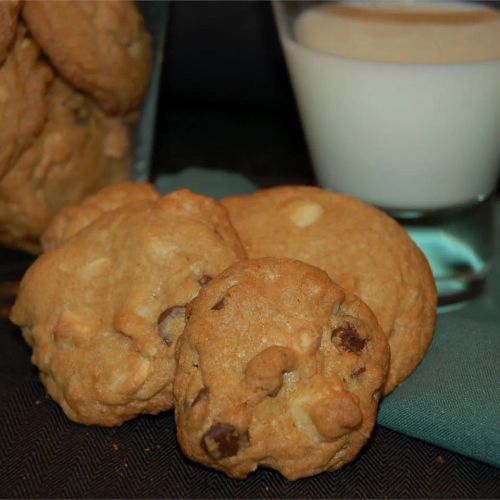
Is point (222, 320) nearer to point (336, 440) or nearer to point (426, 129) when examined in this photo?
point (336, 440)

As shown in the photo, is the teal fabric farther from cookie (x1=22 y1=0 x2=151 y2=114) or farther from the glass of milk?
cookie (x1=22 y1=0 x2=151 y2=114)

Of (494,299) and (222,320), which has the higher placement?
(222,320)

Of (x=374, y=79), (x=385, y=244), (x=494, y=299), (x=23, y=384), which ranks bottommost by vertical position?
(x=494, y=299)

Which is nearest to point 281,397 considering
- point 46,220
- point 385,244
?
point 385,244

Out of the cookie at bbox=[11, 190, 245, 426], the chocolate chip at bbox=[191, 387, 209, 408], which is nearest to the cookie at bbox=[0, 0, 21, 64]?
the cookie at bbox=[11, 190, 245, 426]

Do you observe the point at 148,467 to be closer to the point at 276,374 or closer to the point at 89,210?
the point at 276,374

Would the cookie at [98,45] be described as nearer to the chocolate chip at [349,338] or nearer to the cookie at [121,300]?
the cookie at [121,300]

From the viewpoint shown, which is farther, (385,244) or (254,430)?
(385,244)

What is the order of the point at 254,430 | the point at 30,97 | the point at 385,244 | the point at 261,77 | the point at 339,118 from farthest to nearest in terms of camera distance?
the point at 261,77 → the point at 339,118 → the point at 30,97 → the point at 385,244 → the point at 254,430
